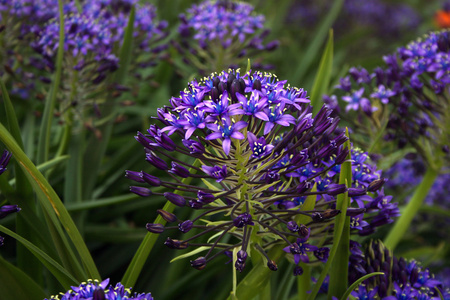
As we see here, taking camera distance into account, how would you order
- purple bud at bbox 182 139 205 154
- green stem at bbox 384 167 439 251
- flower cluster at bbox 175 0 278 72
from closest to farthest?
purple bud at bbox 182 139 205 154 < green stem at bbox 384 167 439 251 < flower cluster at bbox 175 0 278 72

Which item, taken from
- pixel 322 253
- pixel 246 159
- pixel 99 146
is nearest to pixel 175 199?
pixel 246 159

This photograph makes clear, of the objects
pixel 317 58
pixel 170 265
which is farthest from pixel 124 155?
pixel 317 58

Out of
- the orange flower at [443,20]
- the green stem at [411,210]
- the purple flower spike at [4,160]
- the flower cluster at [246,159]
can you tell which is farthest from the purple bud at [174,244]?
the orange flower at [443,20]

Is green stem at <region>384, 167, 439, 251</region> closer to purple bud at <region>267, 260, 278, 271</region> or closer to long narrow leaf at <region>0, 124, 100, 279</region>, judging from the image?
purple bud at <region>267, 260, 278, 271</region>

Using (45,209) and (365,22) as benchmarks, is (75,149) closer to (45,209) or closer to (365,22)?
(45,209)

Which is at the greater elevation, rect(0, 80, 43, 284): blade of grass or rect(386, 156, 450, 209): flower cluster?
rect(386, 156, 450, 209): flower cluster

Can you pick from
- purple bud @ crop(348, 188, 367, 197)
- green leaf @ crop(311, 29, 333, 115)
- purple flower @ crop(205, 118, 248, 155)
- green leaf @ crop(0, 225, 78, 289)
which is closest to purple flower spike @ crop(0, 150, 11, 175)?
green leaf @ crop(0, 225, 78, 289)
